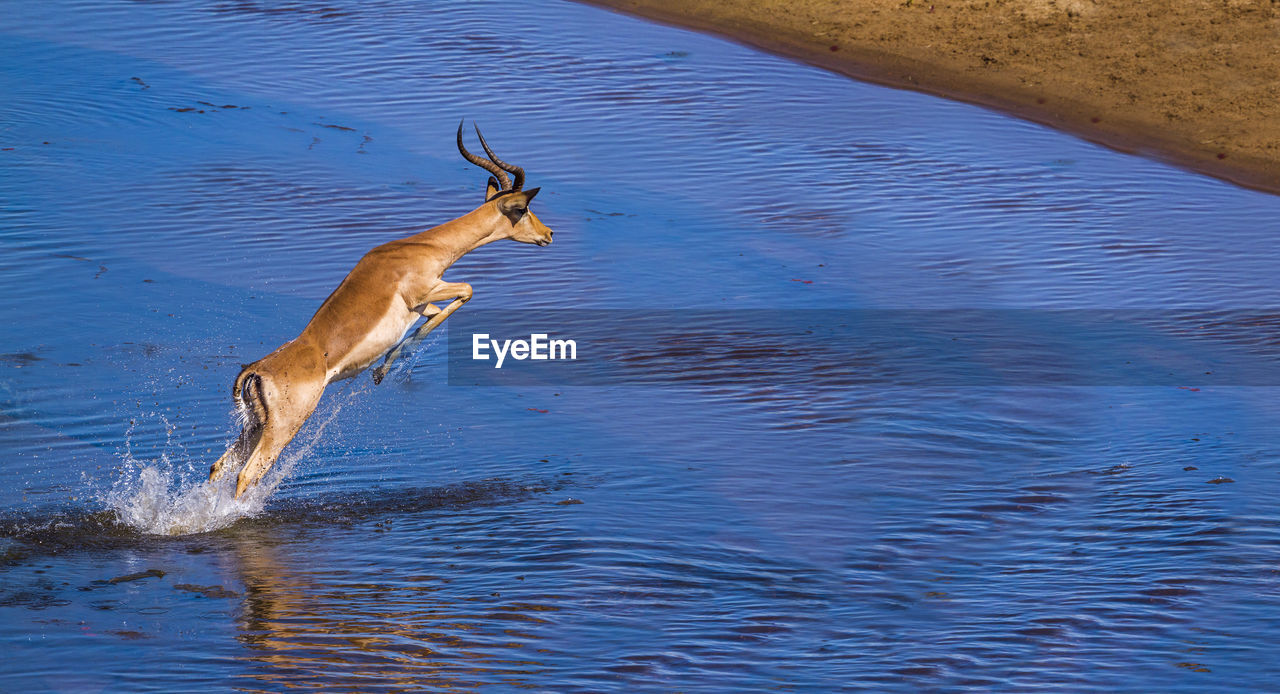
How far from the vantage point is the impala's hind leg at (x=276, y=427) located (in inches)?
301

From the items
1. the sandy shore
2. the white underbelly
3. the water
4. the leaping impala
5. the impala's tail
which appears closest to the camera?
the water

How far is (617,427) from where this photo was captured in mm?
8906

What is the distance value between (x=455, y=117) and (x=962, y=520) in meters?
8.77

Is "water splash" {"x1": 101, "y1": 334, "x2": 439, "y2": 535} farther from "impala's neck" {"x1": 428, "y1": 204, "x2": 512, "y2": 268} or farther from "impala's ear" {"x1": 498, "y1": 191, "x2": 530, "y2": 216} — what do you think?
"impala's ear" {"x1": 498, "y1": 191, "x2": 530, "y2": 216}

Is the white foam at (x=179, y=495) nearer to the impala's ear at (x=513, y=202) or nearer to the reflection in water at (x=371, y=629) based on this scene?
the reflection in water at (x=371, y=629)

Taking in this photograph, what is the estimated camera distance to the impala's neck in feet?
28.6

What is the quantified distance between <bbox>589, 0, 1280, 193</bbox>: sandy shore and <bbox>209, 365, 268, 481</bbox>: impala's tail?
31.1 feet

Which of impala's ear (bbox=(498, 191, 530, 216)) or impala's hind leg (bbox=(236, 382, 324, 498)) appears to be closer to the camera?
impala's hind leg (bbox=(236, 382, 324, 498))

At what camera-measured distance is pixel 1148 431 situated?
346 inches

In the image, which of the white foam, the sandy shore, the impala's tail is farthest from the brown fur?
the sandy shore

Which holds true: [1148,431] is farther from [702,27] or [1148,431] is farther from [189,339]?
[702,27]

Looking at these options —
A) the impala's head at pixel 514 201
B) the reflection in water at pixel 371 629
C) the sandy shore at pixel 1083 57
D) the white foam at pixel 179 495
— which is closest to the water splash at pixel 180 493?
the white foam at pixel 179 495

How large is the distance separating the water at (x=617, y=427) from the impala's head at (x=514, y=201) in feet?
3.46

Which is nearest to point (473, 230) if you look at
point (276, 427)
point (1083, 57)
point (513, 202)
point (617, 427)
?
point (513, 202)
